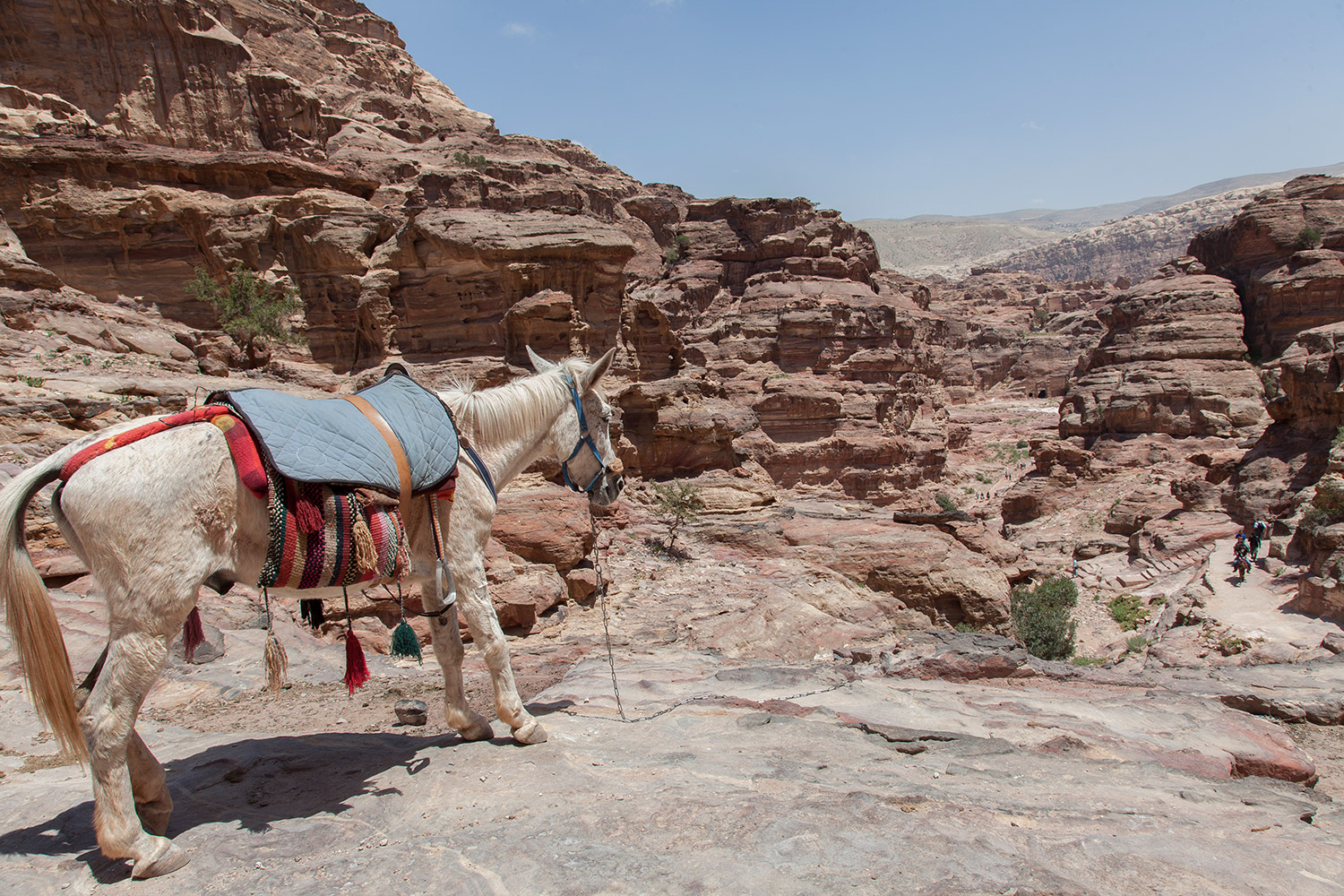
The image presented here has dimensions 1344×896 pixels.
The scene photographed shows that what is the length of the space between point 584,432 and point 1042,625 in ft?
38.8

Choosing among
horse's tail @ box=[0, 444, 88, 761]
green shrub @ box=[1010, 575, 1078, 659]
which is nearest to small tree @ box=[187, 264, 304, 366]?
horse's tail @ box=[0, 444, 88, 761]

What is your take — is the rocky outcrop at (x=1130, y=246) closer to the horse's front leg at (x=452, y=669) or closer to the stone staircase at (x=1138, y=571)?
the stone staircase at (x=1138, y=571)

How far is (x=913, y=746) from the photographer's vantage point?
466 centimetres

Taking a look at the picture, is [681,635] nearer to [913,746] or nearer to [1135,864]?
[913,746]

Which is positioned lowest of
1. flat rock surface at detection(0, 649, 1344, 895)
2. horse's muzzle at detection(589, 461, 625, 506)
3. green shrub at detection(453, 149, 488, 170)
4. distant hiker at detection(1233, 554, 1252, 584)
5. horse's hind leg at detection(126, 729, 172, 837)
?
distant hiker at detection(1233, 554, 1252, 584)

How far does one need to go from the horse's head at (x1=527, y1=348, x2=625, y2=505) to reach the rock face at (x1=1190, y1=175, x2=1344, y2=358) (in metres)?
49.9

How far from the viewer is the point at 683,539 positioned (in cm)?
1574

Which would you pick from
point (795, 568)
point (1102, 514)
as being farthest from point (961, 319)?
point (795, 568)

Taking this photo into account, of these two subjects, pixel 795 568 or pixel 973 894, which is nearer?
pixel 973 894

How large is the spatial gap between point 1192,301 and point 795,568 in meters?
43.6

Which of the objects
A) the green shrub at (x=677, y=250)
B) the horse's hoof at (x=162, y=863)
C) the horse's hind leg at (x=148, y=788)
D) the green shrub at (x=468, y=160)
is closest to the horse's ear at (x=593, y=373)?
the horse's hind leg at (x=148, y=788)

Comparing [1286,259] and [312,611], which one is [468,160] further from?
[1286,259]

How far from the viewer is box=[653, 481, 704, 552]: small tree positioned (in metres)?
16.5

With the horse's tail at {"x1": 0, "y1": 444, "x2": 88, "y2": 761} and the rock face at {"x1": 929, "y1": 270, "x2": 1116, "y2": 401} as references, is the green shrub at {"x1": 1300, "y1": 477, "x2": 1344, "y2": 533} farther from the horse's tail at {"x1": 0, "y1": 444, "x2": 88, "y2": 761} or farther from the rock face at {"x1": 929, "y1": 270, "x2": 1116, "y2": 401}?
the rock face at {"x1": 929, "y1": 270, "x2": 1116, "y2": 401}
